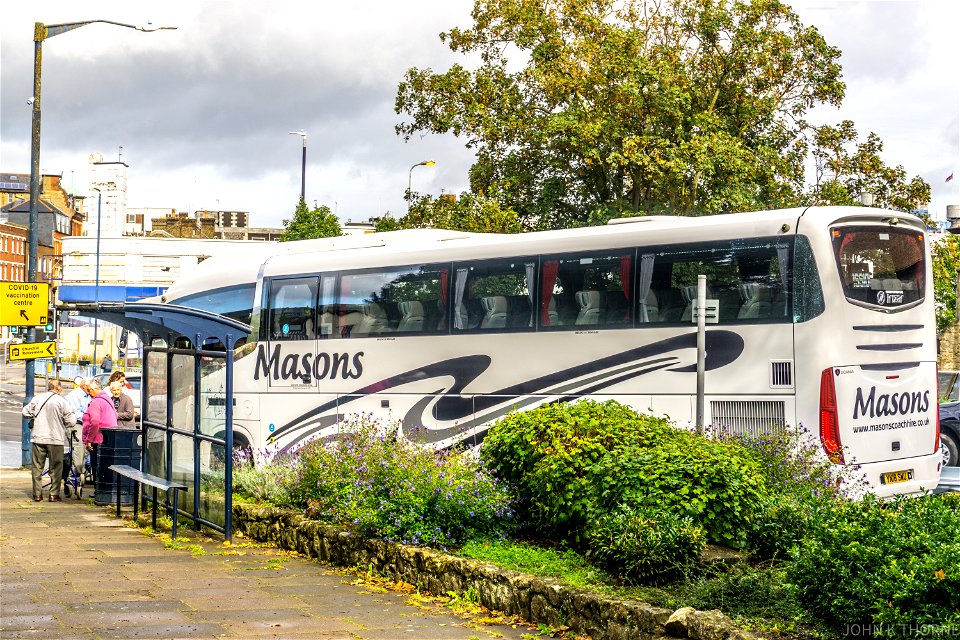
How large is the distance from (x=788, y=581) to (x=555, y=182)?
20871 millimetres

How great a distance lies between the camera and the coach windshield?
44.2 feet

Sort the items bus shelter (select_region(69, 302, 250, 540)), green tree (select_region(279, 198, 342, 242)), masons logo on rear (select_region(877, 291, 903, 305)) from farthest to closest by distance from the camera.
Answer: green tree (select_region(279, 198, 342, 242))
masons logo on rear (select_region(877, 291, 903, 305))
bus shelter (select_region(69, 302, 250, 540))

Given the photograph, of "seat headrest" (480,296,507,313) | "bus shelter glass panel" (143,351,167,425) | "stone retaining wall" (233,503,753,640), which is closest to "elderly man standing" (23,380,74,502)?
"bus shelter glass panel" (143,351,167,425)

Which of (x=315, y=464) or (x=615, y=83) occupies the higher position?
(x=615, y=83)

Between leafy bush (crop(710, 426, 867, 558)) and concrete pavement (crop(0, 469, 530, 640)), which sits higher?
leafy bush (crop(710, 426, 867, 558))

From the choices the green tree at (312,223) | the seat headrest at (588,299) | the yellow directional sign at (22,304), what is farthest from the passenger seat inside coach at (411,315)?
the green tree at (312,223)

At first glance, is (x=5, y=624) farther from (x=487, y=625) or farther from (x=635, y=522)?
(x=635, y=522)

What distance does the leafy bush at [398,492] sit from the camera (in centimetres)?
1048

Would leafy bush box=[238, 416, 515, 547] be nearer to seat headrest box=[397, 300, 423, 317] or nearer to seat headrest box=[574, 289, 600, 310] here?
seat headrest box=[574, 289, 600, 310]

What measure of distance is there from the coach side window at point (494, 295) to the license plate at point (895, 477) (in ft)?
16.2

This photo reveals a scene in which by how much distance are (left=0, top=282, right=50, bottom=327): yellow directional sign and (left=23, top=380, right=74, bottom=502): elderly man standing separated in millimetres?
4795

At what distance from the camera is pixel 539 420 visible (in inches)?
436

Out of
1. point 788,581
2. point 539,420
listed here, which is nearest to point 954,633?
point 788,581

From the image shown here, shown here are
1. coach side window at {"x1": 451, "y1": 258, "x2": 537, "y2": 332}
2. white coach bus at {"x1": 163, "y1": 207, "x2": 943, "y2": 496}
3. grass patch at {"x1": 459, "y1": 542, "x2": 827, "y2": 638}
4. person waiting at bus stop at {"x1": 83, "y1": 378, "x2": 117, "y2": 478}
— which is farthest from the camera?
person waiting at bus stop at {"x1": 83, "y1": 378, "x2": 117, "y2": 478}
